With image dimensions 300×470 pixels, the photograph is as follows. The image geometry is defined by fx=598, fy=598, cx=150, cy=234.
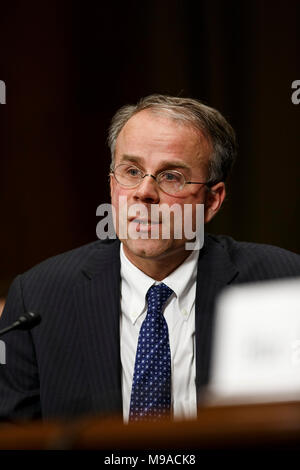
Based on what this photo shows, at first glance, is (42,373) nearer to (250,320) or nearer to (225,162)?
(250,320)

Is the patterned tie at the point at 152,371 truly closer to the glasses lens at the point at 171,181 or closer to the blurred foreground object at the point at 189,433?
the glasses lens at the point at 171,181

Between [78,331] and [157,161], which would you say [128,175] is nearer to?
[157,161]

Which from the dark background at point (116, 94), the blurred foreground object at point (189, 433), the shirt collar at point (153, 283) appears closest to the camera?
the blurred foreground object at point (189, 433)

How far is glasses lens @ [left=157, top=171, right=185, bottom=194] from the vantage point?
4.57 feet

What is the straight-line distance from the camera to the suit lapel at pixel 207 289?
131cm

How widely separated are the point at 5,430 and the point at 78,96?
168 cm

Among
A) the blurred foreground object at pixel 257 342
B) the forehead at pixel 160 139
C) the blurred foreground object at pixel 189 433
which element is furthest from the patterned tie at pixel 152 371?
the blurred foreground object at pixel 189 433

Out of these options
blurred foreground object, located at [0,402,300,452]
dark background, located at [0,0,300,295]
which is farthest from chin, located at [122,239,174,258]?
blurred foreground object, located at [0,402,300,452]

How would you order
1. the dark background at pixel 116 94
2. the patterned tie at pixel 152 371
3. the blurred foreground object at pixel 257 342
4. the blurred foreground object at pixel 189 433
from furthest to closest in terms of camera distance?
the dark background at pixel 116 94 < the patterned tie at pixel 152 371 < the blurred foreground object at pixel 257 342 < the blurred foreground object at pixel 189 433

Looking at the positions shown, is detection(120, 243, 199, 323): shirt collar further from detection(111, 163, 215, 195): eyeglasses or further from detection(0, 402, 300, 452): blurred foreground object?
detection(0, 402, 300, 452): blurred foreground object

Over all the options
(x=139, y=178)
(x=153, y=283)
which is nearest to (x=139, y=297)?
(x=153, y=283)

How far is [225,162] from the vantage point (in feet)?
5.09

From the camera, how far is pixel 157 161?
4.52 feet

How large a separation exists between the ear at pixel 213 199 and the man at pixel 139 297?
0.05ft
